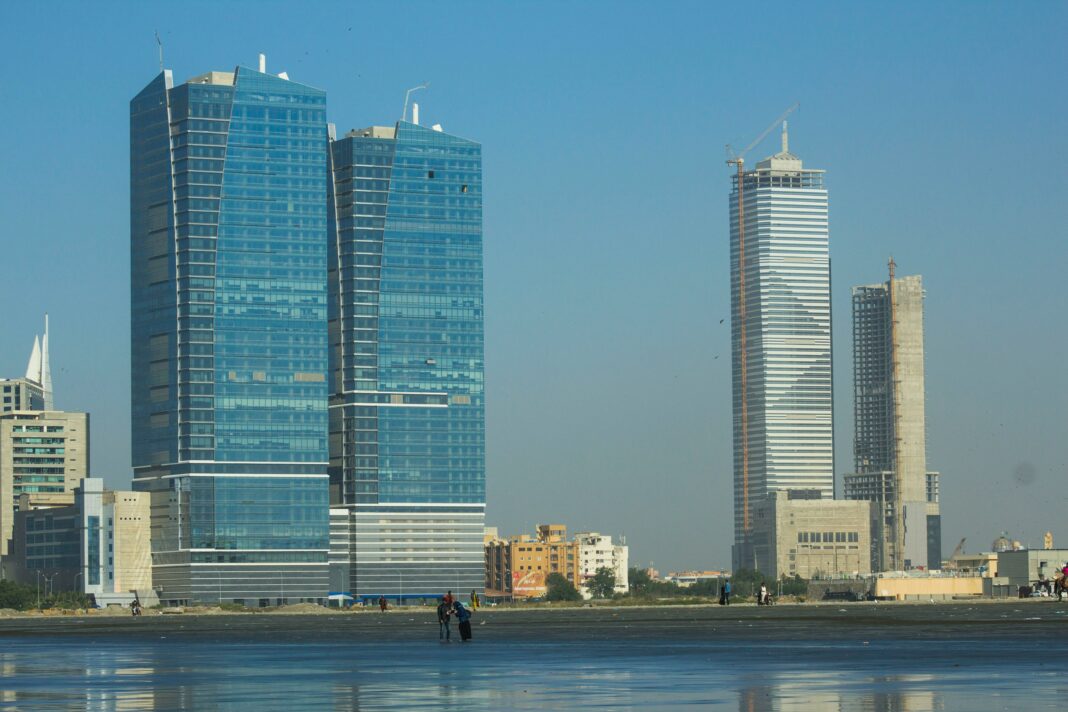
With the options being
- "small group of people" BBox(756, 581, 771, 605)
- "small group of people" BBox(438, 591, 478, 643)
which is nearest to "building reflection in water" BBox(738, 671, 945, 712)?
"small group of people" BBox(438, 591, 478, 643)

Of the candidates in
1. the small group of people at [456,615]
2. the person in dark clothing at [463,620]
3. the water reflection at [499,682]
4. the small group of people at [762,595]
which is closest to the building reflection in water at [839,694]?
the water reflection at [499,682]

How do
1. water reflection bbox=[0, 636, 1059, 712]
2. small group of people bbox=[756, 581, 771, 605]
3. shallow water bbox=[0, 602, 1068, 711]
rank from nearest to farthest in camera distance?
water reflection bbox=[0, 636, 1059, 712] → shallow water bbox=[0, 602, 1068, 711] → small group of people bbox=[756, 581, 771, 605]

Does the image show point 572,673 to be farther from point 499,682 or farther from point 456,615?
point 456,615

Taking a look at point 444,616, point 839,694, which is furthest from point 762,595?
point 839,694

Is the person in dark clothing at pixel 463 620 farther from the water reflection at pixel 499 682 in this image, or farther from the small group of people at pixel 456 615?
the water reflection at pixel 499 682

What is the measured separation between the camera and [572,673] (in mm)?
49531

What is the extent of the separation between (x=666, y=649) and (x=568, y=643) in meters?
8.65

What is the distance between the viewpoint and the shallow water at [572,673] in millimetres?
39594

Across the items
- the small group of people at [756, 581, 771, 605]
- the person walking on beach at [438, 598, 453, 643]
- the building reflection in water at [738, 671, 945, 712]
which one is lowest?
the small group of people at [756, 581, 771, 605]

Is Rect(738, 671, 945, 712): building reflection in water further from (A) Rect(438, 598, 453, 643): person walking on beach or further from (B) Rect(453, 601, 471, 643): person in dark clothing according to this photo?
(A) Rect(438, 598, 453, 643): person walking on beach

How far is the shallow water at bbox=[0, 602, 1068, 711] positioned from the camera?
130 ft

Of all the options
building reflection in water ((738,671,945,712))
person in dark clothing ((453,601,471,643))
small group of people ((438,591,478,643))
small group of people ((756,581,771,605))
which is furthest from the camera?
small group of people ((756,581,771,605))

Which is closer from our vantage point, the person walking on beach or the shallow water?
the shallow water

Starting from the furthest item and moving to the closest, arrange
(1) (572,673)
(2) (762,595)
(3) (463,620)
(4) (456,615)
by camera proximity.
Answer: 1. (2) (762,595)
2. (4) (456,615)
3. (3) (463,620)
4. (1) (572,673)
